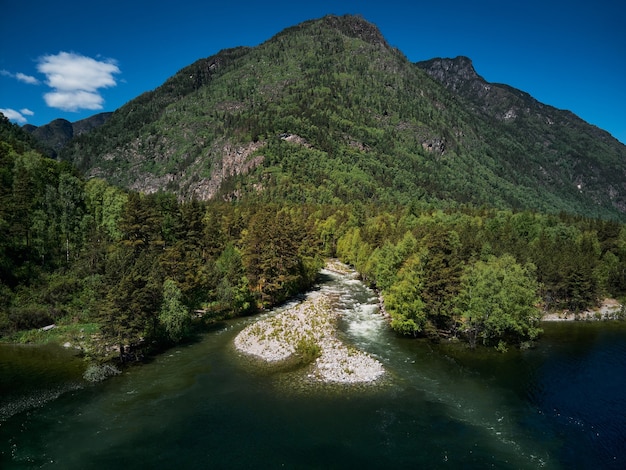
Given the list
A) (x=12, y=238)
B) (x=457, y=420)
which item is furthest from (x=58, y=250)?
(x=457, y=420)

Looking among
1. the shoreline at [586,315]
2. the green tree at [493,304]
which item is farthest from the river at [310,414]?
the shoreline at [586,315]

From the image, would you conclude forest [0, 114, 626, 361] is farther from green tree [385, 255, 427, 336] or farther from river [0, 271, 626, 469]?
river [0, 271, 626, 469]

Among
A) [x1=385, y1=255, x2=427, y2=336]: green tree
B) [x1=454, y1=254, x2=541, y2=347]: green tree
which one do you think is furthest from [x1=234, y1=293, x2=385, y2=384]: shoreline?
[x1=454, y1=254, x2=541, y2=347]: green tree

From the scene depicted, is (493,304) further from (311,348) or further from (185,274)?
(185,274)

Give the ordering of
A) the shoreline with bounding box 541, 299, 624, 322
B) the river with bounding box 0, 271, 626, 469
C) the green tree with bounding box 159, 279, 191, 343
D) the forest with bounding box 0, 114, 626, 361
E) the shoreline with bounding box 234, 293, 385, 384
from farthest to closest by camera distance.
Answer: the shoreline with bounding box 541, 299, 624, 322, the forest with bounding box 0, 114, 626, 361, the green tree with bounding box 159, 279, 191, 343, the shoreline with bounding box 234, 293, 385, 384, the river with bounding box 0, 271, 626, 469

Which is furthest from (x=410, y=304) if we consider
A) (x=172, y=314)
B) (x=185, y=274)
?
(x=185, y=274)

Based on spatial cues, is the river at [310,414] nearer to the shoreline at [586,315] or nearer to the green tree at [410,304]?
the green tree at [410,304]
